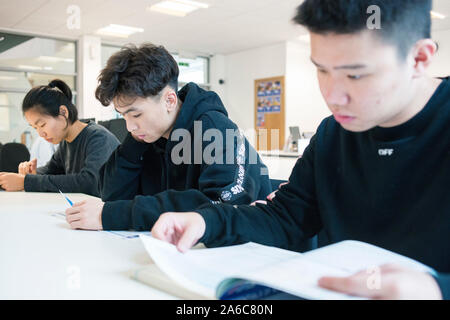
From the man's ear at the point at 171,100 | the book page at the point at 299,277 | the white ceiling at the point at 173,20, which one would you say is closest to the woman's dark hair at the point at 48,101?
the man's ear at the point at 171,100

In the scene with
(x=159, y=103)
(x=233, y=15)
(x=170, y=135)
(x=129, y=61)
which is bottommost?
(x=170, y=135)

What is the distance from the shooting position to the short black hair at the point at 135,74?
1341 mm

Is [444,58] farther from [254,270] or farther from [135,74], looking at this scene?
[254,270]

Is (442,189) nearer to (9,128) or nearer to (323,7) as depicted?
(323,7)

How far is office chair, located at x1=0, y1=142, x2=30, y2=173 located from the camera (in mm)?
2881

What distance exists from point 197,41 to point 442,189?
735 centimetres

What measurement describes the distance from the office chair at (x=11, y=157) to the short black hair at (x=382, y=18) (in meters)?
2.71

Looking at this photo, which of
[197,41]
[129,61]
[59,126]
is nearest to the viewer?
[129,61]

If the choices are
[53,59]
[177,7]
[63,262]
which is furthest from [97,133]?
[53,59]

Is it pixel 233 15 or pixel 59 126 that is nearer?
pixel 59 126

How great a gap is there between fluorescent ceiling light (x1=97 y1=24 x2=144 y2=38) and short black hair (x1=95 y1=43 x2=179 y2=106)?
563cm

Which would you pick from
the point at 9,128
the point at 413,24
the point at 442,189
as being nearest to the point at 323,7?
the point at 413,24

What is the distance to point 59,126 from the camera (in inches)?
86.1

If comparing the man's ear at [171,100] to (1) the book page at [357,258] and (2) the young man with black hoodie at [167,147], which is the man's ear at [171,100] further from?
(1) the book page at [357,258]
